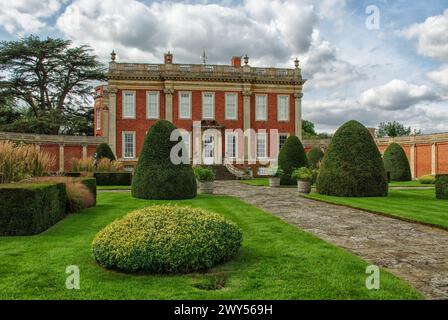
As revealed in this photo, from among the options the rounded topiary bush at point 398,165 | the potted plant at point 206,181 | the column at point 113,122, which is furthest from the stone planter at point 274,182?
the column at point 113,122

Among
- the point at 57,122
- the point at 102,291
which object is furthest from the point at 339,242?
the point at 57,122

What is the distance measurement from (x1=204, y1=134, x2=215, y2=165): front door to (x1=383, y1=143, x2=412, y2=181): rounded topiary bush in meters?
15.2

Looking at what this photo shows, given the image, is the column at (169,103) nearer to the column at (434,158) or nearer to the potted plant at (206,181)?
the potted plant at (206,181)

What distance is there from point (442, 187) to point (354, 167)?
10.9 feet

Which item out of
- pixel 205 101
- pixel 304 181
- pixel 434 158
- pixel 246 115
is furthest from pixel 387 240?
pixel 205 101

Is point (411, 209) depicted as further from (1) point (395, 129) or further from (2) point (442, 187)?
(1) point (395, 129)

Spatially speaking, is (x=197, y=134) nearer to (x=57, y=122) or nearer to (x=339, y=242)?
(x=57, y=122)

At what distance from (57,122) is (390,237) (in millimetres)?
36209

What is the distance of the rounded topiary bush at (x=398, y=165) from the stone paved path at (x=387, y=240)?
1940 centimetres

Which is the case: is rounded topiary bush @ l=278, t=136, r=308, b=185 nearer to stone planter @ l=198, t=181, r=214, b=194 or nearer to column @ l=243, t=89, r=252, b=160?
stone planter @ l=198, t=181, r=214, b=194

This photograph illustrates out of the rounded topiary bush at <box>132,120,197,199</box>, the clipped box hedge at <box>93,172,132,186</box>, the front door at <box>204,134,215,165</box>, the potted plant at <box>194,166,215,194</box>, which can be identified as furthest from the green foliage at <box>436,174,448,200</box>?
the front door at <box>204,134,215,165</box>

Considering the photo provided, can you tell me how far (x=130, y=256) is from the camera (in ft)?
17.4

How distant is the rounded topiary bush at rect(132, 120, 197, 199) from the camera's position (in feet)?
48.5

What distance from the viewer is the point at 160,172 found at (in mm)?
14852
